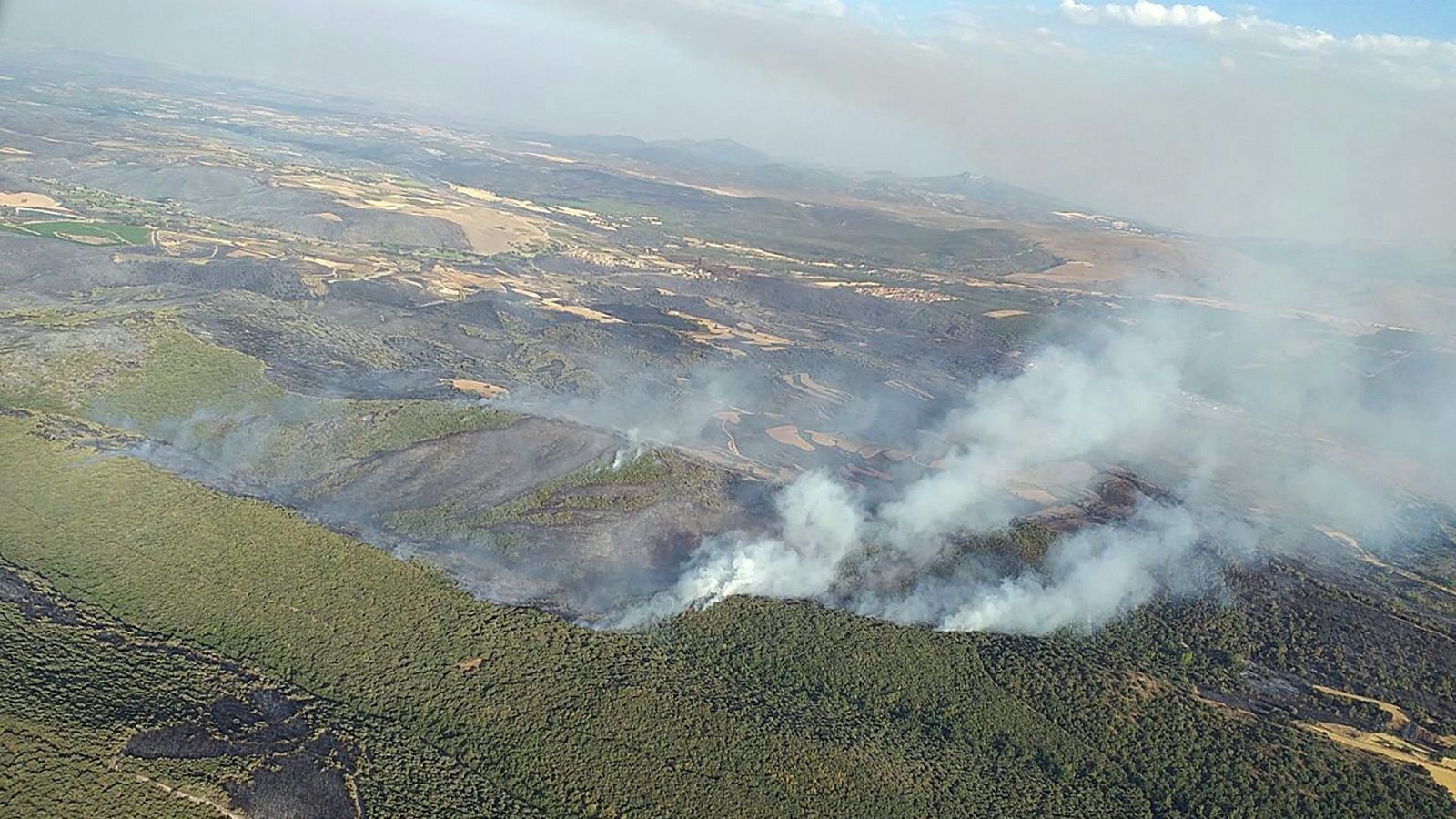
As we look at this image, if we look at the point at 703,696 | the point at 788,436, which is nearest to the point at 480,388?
the point at 788,436

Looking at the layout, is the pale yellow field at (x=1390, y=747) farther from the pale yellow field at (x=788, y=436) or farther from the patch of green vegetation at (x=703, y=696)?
the pale yellow field at (x=788, y=436)

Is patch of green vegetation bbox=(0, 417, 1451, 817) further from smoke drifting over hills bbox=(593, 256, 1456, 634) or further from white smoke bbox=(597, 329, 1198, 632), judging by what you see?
smoke drifting over hills bbox=(593, 256, 1456, 634)

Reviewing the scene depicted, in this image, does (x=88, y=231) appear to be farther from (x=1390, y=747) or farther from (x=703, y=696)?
(x=1390, y=747)

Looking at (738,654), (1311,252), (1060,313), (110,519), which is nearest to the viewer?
(738,654)

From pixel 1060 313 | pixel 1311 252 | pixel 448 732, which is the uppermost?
pixel 1311 252

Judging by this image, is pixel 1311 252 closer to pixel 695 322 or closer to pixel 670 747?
pixel 695 322

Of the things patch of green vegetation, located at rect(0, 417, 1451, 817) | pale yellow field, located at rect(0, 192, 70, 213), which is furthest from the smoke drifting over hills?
pale yellow field, located at rect(0, 192, 70, 213)

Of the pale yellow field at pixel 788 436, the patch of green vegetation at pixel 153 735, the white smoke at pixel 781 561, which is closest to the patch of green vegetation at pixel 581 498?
the white smoke at pixel 781 561

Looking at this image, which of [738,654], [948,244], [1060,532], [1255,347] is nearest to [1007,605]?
[1060,532]

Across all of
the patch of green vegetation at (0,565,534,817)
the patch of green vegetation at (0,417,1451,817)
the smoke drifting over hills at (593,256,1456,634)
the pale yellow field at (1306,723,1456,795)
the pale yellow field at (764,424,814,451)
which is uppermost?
the smoke drifting over hills at (593,256,1456,634)
